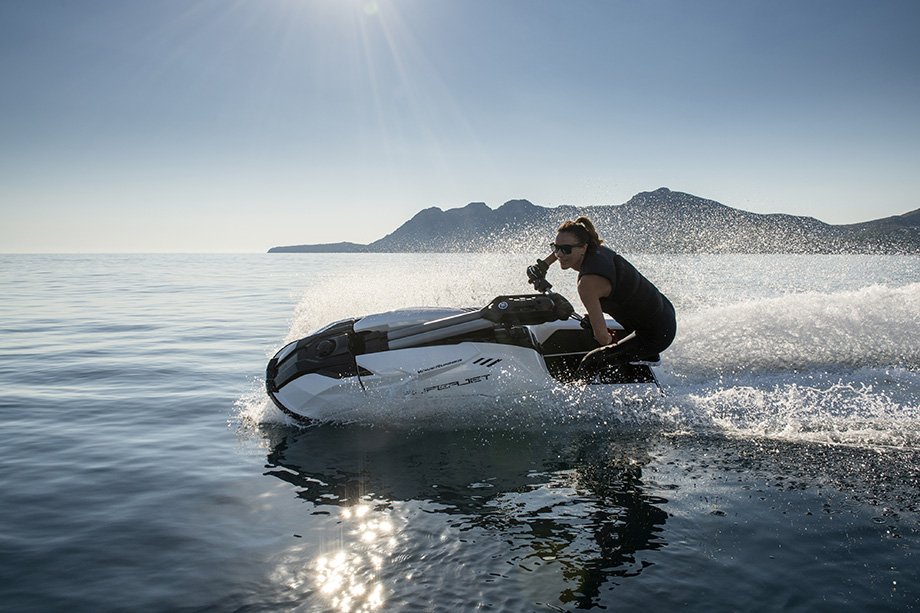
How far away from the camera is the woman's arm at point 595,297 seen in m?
5.09

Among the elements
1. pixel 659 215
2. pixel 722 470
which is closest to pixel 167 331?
Result: pixel 722 470

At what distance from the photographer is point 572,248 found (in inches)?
204

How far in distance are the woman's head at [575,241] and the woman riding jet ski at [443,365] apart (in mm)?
637

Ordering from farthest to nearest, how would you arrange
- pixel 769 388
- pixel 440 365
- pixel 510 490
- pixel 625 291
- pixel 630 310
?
pixel 769 388 → pixel 440 365 → pixel 630 310 → pixel 625 291 → pixel 510 490

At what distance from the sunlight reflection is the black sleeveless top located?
107 inches

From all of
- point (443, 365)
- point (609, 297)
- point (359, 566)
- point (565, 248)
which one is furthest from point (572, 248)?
point (359, 566)

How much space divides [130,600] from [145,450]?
2.94 m

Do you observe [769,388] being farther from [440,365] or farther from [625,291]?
[440,365]

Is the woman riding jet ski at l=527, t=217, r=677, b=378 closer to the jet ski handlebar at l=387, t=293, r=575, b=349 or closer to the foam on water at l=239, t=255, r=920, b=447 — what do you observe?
the jet ski handlebar at l=387, t=293, r=575, b=349

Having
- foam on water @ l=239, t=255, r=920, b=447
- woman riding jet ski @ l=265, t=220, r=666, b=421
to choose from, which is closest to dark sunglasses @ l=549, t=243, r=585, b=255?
woman riding jet ski @ l=265, t=220, r=666, b=421

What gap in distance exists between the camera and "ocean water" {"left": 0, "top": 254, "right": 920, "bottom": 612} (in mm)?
3234

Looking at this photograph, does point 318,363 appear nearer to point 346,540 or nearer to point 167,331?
point 346,540

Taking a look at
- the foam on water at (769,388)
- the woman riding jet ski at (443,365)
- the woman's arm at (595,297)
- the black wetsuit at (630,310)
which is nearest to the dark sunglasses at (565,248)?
the black wetsuit at (630,310)

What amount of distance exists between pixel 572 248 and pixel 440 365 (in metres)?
1.87
